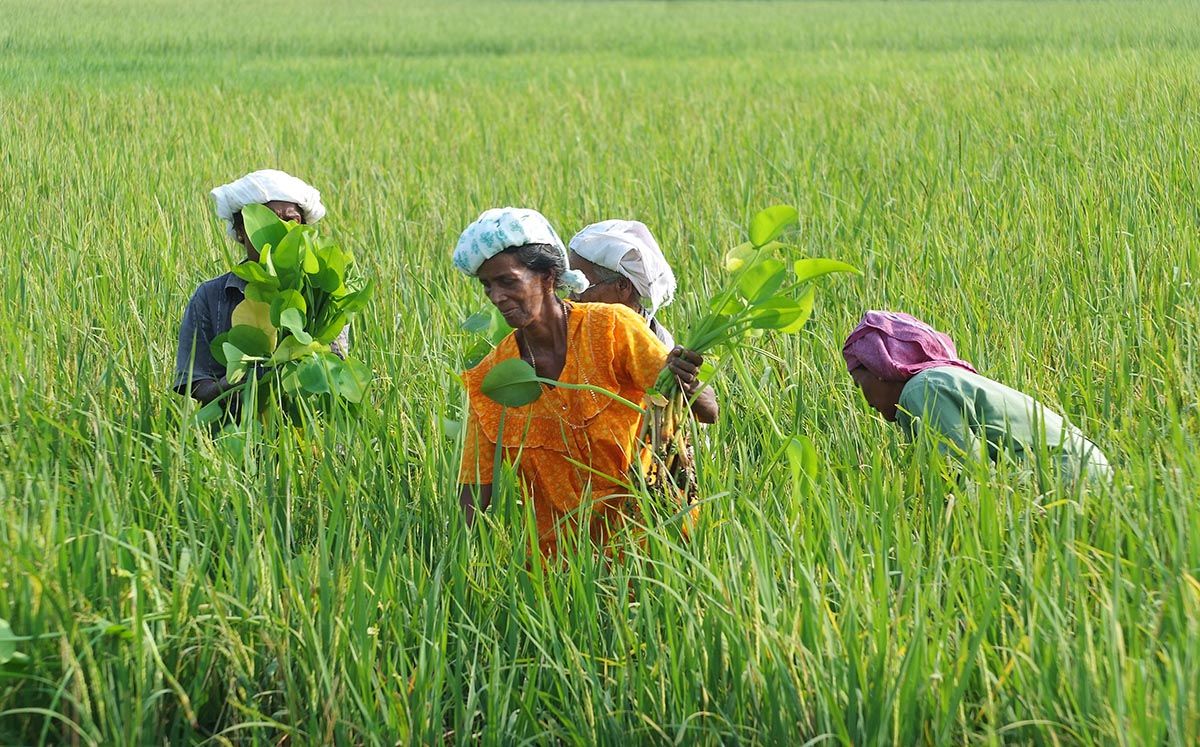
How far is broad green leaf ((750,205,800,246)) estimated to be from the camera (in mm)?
1675

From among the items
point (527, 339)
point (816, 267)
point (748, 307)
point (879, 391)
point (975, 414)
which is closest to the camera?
point (816, 267)

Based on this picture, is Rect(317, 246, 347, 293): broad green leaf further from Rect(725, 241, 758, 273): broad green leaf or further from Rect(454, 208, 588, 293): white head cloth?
Rect(725, 241, 758, 273): broad green leaf

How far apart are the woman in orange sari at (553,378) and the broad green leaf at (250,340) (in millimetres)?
450

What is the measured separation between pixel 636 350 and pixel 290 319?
66cm

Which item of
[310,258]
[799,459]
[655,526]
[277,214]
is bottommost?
[655,526]

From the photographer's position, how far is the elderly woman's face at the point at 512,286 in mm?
1841

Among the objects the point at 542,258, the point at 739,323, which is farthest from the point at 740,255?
the point at 542,258

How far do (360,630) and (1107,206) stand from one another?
3387mm

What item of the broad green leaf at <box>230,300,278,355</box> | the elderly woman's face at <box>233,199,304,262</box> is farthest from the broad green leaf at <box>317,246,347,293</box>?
the elderly woman's face at <box>233,199,304,262</box>

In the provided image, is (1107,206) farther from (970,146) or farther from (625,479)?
(625,479)

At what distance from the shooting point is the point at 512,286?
1.85 metres

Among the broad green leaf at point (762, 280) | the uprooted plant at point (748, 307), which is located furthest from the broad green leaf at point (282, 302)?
the broad green leaf at point (762, 280)

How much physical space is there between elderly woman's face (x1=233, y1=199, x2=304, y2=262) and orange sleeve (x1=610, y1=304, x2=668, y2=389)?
0.88 meters

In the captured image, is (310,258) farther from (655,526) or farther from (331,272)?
(655,526)
